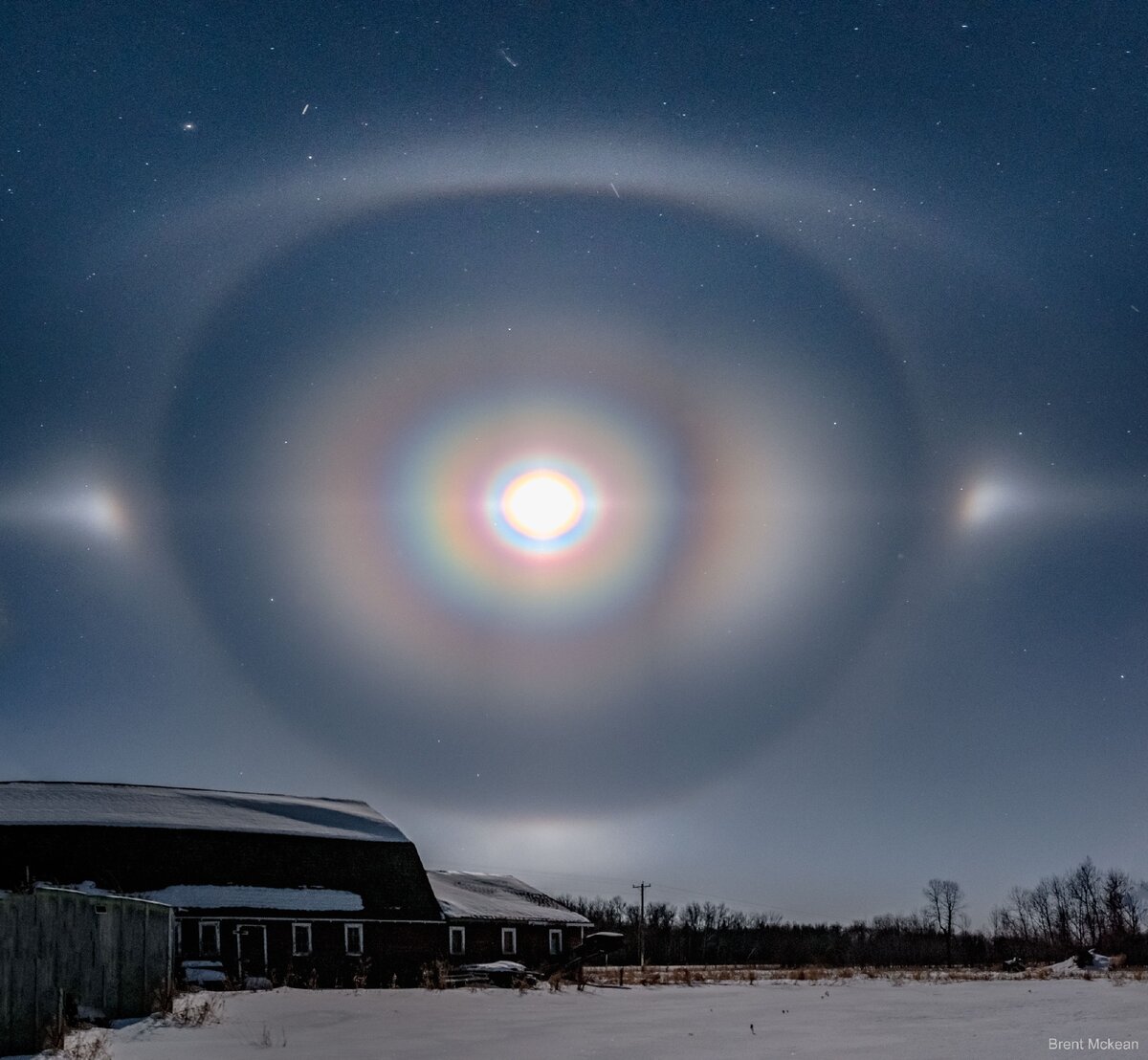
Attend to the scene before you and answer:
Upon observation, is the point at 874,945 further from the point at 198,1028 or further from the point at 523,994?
the point at 198,1028

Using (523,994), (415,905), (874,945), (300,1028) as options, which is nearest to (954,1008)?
(523,994)

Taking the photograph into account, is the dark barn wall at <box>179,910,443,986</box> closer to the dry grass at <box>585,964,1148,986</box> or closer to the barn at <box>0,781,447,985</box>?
the barn at <box>0,781,447,985</box>

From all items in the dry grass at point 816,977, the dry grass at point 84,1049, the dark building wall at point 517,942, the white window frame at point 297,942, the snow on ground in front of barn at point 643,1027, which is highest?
the dry grass at point 84,1049

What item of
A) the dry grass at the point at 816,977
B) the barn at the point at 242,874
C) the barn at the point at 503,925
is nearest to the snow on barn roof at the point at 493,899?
the barn at the point at 503,925

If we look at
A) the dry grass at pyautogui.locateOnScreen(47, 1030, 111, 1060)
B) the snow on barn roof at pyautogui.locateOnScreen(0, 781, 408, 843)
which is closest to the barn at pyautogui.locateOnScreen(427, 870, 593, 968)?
the snow on barn roof at pyautogui.locateOnScreen(0, 781, 408, 843)

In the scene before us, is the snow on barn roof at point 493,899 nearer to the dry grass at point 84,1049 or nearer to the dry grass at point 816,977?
the dry grass at point 816,977

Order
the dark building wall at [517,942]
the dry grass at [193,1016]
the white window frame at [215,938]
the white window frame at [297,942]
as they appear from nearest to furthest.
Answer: the dry grass at [193,1016]
the white window frame at [215,938]
the white window frame at [297,942]
the dark building wall at [517,942]
